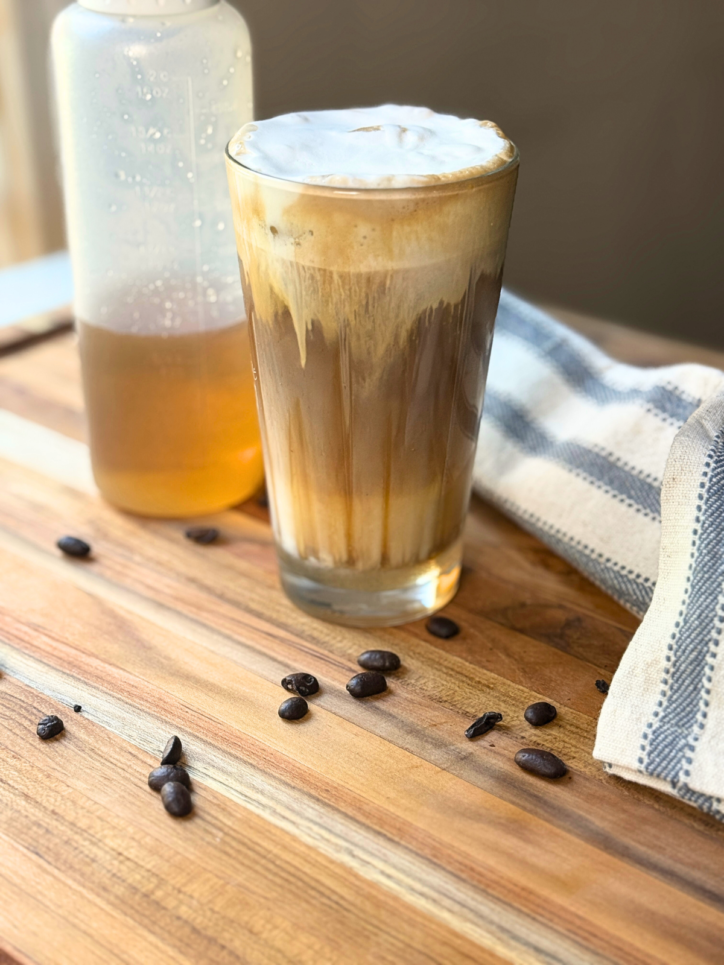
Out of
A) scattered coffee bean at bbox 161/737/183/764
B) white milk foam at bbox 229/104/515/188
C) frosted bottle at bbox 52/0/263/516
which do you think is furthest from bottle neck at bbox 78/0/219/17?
scattered coffee bean at bbox 161/737/183/764

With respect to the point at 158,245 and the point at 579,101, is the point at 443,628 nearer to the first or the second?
the point at 158,245

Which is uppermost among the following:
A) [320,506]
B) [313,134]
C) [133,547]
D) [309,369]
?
[313,134]

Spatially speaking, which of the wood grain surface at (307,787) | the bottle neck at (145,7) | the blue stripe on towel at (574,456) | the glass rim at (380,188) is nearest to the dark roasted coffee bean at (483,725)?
the wood grain surface at (307,787)

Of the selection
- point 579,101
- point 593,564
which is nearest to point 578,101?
point 579,101

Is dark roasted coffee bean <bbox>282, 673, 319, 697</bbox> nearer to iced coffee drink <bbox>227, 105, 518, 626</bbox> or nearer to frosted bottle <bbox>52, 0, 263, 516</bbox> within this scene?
iced coffee drink <bbox>227, 105, 518, 626</bbox>

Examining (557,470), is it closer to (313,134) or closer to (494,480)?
(494,480)

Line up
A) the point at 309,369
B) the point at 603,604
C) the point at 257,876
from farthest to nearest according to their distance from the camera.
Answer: the point at 603,604 < the point at 309,369 < the point at 257,876

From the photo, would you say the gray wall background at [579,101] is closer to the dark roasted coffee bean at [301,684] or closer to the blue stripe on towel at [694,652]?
the blue stripe on towel at [694,652]

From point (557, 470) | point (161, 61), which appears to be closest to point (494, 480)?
point (557, 470)
